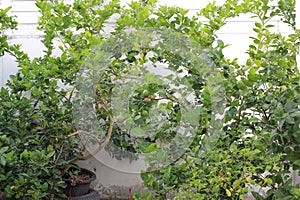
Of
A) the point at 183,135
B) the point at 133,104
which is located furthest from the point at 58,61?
the point at 183,135

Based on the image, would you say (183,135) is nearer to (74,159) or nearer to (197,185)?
(197,185)

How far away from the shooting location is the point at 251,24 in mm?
3201

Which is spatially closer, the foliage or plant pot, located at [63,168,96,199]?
the foliage

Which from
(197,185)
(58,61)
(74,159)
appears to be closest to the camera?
(197,185)

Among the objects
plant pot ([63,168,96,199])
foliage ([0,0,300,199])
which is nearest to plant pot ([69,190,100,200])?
plant pot ([63,168,96,199])

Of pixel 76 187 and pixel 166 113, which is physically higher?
pixel 166 113

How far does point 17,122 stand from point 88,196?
22.6 inches

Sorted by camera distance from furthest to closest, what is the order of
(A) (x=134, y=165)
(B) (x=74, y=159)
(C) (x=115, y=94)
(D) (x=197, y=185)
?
(A) (x=134, y=165)
(B) (x=74, y=159)
(C) (x=115, y=94)
(D) (x=197, y=185)

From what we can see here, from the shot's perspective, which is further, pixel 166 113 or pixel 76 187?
pixel 76 187

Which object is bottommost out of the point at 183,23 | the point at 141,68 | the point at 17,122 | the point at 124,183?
the point at 124,183

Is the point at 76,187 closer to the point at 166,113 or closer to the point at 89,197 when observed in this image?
the point at 89,197

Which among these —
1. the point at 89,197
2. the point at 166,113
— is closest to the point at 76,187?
the point at 89,197

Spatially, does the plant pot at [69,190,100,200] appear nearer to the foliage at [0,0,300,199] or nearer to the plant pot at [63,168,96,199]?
the plant pot at [63,168,96,199]

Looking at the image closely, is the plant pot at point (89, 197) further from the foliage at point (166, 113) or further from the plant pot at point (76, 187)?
the foliage at point (166, 113)
